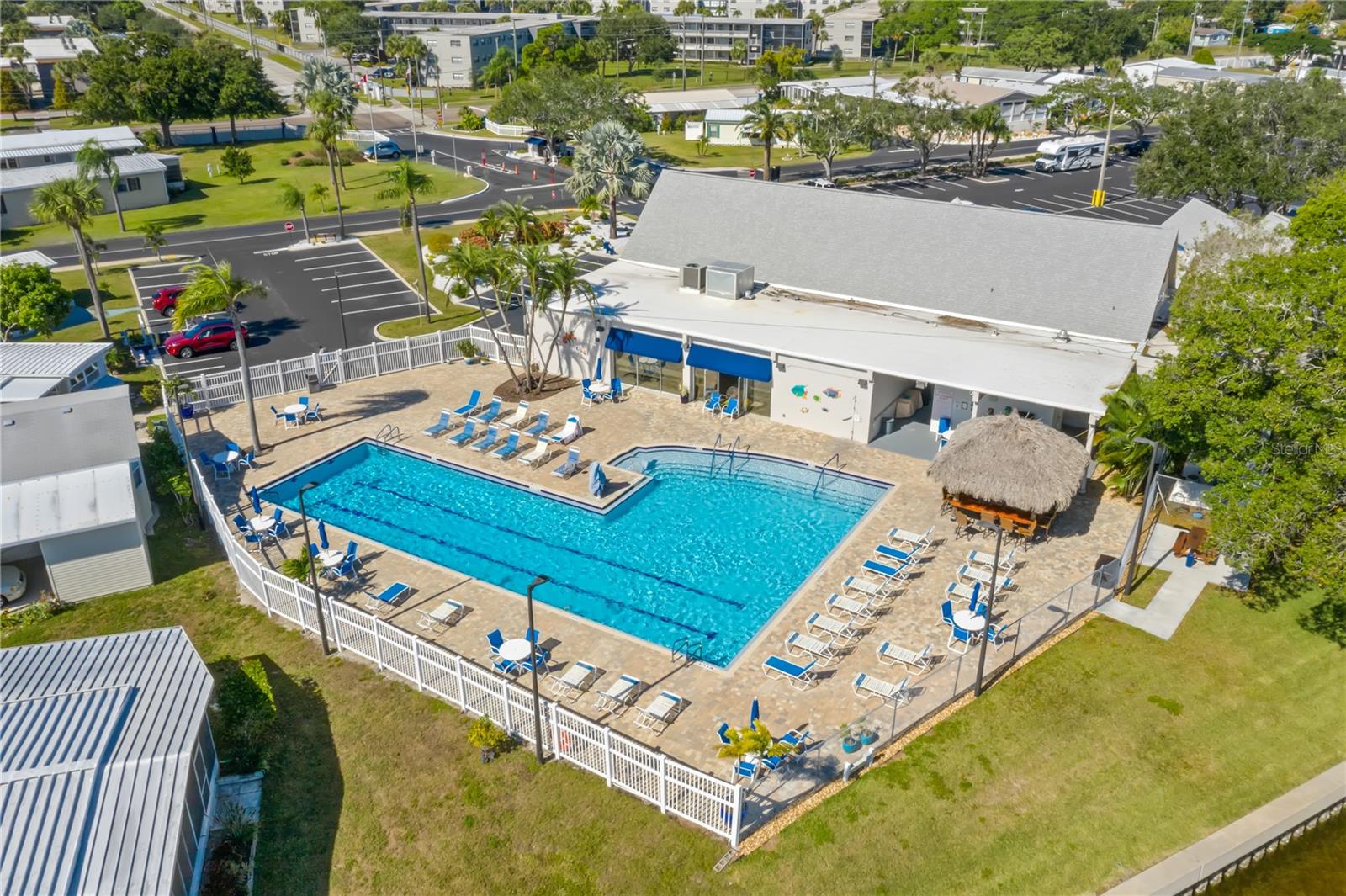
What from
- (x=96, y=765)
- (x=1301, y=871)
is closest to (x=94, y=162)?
(x=96, y=765)

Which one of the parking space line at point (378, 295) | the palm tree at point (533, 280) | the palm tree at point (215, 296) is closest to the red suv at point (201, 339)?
the parking space line at point (378, 295)

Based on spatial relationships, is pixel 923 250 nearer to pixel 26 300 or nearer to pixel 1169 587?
pixel 1169 587

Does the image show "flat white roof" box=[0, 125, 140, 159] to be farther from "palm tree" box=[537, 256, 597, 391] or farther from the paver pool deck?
"palm tree" box=[537, 256, 597, 391]

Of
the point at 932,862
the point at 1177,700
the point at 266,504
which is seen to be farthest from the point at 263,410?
the point at 1177,700

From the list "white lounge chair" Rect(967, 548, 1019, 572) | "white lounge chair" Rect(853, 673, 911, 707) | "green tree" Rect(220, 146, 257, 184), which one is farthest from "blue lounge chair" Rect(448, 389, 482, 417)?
"green tree" Rect(220, 146, 257, 184)

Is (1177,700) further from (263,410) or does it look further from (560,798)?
(263,410)

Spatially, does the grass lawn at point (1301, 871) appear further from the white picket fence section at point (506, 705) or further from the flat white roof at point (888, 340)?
the flat white roof at point (888, 340)
